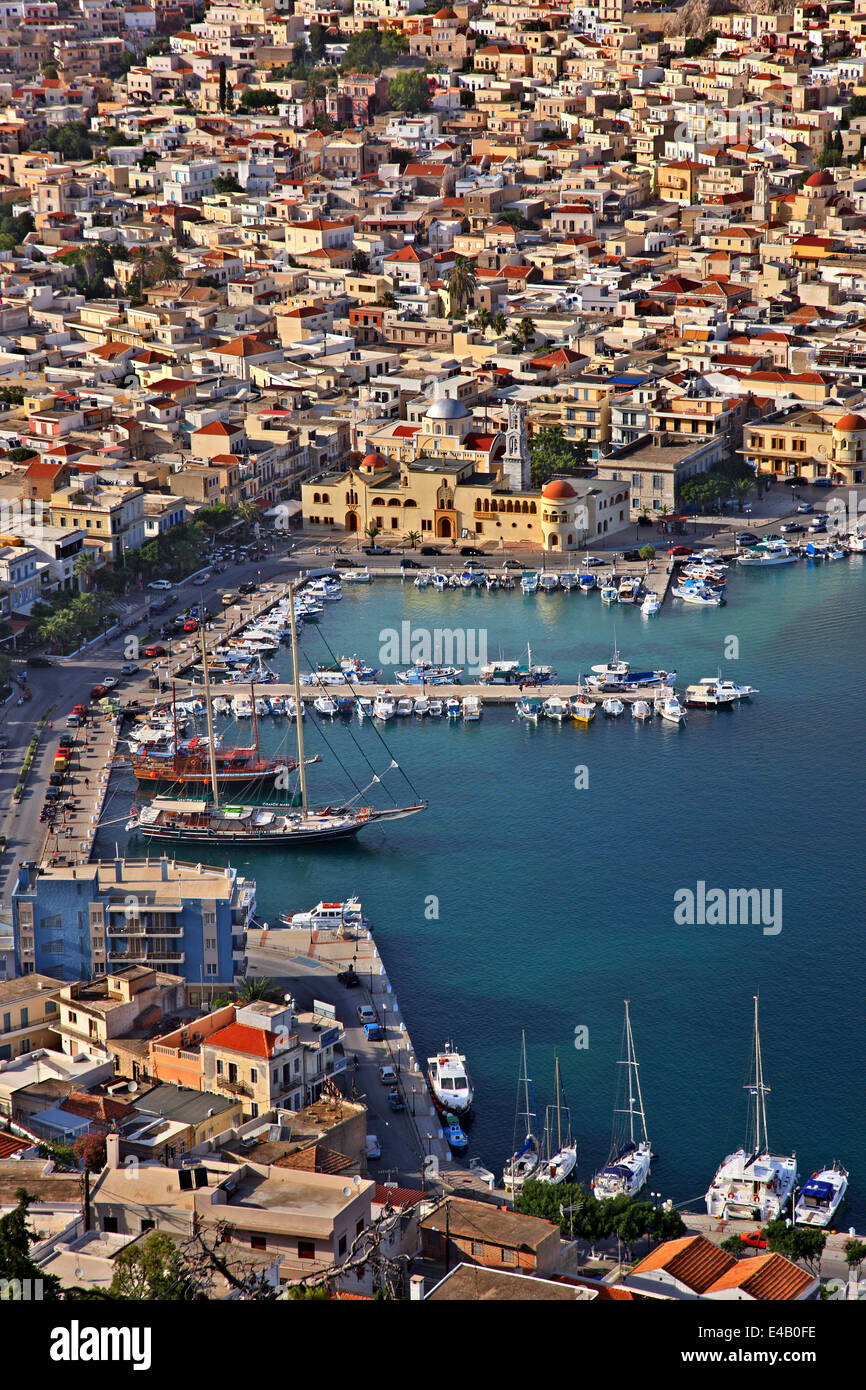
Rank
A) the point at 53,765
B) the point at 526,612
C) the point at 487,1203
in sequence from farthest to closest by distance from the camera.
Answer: the point at 526,612 → the point at 53,765 → the point at 487,1203

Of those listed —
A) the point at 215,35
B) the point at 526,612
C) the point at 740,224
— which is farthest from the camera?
the point at 215,35

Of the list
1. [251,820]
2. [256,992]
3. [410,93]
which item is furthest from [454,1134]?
[410,93]

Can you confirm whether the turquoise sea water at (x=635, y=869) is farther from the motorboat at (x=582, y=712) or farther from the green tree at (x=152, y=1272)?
the green tree at (x=152, y=1272)

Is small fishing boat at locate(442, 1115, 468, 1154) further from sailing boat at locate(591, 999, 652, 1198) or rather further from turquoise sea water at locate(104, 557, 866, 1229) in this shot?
A: sailing boat at locate(591, 999, 652, 1198)

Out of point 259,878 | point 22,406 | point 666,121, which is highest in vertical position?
point 666,121

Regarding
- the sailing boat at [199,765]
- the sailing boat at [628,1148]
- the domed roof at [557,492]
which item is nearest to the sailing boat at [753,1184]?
the sailing boat at [628,1148]

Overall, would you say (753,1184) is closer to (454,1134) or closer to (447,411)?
(454,1134)
